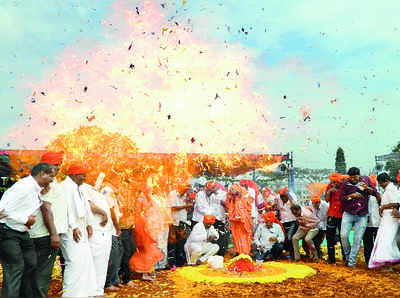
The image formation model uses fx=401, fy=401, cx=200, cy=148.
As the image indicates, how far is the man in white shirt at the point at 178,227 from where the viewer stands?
9581 millimetres

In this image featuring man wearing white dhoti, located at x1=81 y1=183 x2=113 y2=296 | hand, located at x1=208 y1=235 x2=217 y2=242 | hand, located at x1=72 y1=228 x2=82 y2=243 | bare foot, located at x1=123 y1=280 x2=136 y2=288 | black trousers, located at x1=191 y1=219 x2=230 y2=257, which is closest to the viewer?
hand, located at x1=72 y1=228 x2=82 y2=243

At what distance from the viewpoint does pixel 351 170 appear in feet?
30.7

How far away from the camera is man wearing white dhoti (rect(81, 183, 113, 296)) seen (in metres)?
6.45

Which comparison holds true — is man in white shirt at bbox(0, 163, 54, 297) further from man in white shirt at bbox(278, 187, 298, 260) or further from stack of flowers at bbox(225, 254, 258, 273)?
man in white shirt at bbox(278, 187, 298, 260)

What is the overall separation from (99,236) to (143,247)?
186cm

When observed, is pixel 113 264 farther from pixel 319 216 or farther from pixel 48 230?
pixel 319 216

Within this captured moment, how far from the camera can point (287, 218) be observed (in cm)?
1094

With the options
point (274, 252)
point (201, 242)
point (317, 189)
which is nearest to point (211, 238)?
point (201, 242)

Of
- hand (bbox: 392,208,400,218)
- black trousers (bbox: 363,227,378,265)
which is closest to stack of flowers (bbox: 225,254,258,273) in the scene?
black trousers (bbox: 363,227,378,265)

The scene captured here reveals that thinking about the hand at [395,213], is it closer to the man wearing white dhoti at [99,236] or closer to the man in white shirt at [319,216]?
the man in white shirt at [319,216]

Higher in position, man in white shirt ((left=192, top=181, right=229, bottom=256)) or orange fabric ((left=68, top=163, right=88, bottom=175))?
orange fabric ((left=68, top=163, right=88, bottom=175))

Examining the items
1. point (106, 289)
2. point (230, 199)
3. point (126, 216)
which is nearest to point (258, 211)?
point (230, 199)

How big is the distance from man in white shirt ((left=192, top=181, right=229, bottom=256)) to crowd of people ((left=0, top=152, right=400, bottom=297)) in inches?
1.1

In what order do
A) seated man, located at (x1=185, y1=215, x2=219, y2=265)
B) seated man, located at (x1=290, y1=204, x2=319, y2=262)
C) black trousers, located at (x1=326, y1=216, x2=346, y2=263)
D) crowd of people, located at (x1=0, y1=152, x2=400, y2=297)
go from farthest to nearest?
seated man, located at (x1=290, y1=204, x2=319, y2=262)
black trousers, located at (x1=326, y1=216, x2=346, y2=263)
seated man, located at (x1=185, y1=215, x2=219, y2=265)
crowd of people, located at (x1=0, y1=152, x2=400, y2=297)
